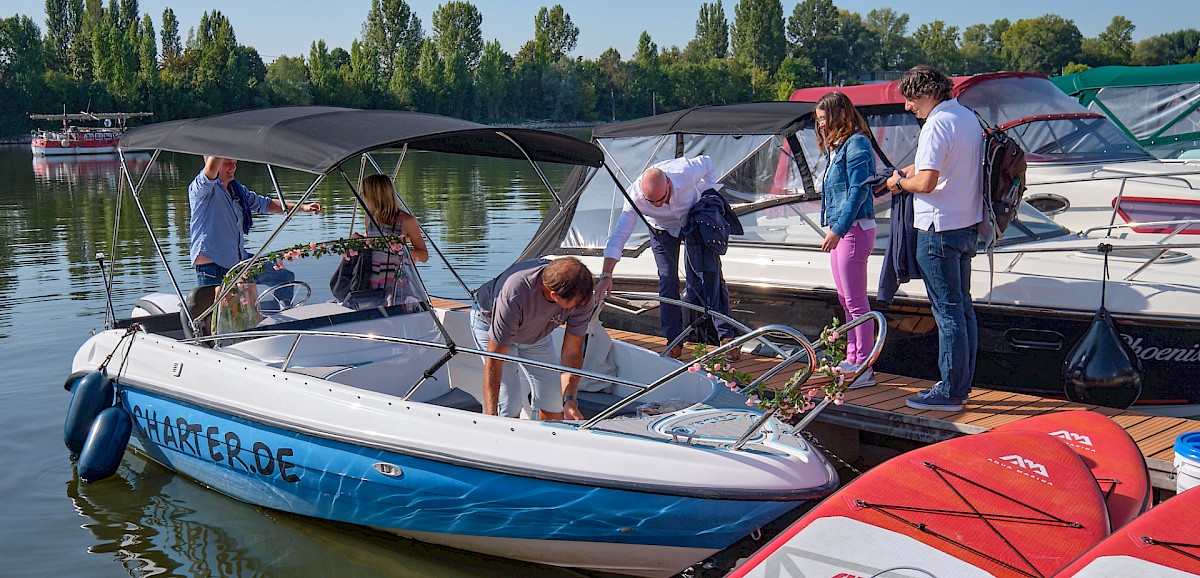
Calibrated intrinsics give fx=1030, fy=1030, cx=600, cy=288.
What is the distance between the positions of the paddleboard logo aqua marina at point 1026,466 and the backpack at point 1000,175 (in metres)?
1.32

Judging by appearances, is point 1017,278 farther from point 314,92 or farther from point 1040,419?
point 314,92

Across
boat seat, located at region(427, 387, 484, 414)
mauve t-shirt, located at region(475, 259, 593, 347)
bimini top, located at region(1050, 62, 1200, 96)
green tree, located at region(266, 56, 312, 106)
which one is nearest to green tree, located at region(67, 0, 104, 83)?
green tree, located at region(266, 56, 312, 106)

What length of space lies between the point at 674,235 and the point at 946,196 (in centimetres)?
193

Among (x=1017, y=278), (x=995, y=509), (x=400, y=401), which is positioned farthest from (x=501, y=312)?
(x=1017, y=278)

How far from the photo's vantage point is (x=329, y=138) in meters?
4.68

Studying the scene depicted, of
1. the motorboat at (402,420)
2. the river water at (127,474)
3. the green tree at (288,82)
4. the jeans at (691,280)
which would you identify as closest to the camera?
the motorboat at (402,420)

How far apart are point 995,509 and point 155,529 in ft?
13.5

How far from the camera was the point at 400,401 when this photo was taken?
15.3 feet

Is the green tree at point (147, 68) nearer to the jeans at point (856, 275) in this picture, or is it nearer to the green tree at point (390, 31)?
the green tree at point (390, 31)

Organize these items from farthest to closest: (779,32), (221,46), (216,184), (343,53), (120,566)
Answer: (779,32), (343,53), (221,46), (216,184), (120,566)

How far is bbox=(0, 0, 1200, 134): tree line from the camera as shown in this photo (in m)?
67.9

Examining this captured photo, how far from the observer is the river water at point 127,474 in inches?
197

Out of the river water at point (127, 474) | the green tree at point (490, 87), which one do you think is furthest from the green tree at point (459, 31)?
the river water at point (127, 474)

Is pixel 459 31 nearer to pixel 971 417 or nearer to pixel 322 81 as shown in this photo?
pixel 322 81
